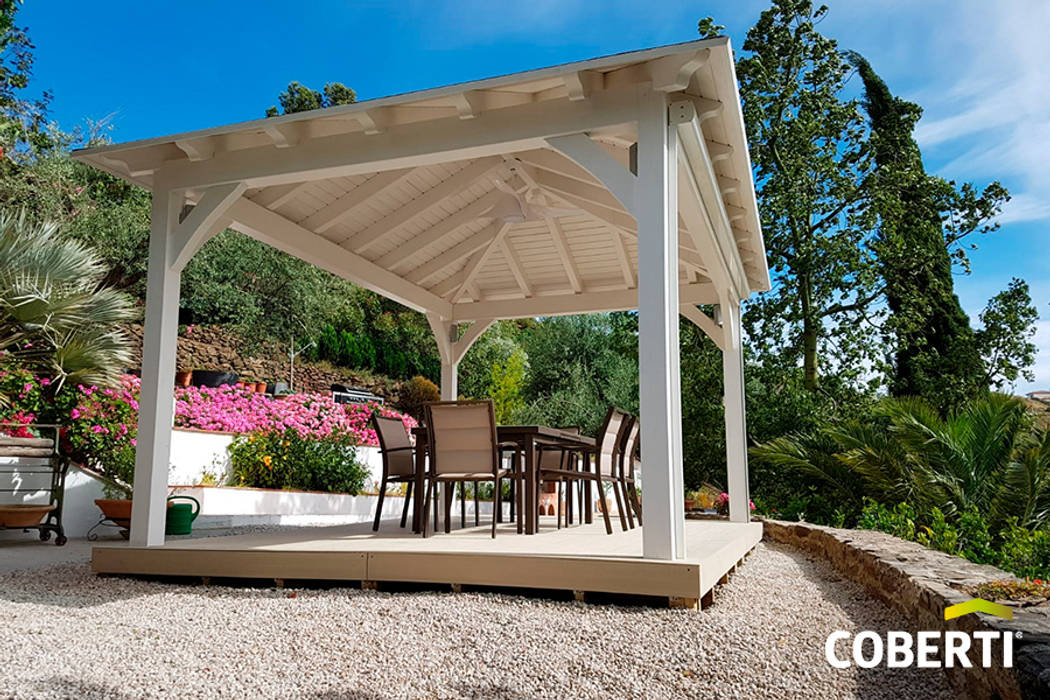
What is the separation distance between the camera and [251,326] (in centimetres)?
1382

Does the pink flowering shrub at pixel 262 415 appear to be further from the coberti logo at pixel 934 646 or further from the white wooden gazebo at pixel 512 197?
the coberti logo at pixel 934 646

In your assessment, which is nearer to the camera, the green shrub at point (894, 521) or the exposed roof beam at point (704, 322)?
the green shrub at point (894, 521)

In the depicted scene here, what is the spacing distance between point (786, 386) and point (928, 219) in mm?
4170

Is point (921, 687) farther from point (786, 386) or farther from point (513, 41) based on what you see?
point (513, 41)

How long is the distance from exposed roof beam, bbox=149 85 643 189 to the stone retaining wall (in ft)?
8.93

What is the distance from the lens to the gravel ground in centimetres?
278

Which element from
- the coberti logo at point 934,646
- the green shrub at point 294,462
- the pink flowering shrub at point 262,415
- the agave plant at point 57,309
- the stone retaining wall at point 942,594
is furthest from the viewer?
the pink flowering shrub at point 262,415

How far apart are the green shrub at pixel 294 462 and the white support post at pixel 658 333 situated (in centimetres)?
660

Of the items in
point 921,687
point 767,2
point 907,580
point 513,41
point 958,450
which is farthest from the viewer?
point 513,41

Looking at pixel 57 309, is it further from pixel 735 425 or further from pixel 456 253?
pixel 735 425

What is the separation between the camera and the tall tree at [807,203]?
13.7 metres

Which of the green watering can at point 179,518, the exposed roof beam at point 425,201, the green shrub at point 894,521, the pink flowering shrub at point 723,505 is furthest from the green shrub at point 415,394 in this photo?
the green shrub at point 894,521

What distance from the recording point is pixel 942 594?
3.24 metres

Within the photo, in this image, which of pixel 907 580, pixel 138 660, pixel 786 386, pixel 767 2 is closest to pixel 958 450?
A: pixel 907 580
